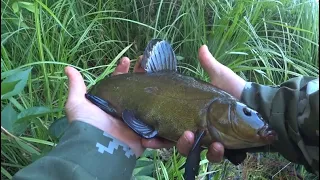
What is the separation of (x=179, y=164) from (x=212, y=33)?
827mm

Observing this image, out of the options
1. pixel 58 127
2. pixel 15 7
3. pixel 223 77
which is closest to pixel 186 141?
pixel 223 77

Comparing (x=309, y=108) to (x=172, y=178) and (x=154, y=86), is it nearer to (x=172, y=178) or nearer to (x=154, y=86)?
(x=154, y=86)

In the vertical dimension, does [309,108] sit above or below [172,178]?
above

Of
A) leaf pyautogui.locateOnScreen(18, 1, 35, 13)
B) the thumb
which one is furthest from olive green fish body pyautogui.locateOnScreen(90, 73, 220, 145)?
leaf pyautogui.locateOnScreen(18, 1, 35, 13)

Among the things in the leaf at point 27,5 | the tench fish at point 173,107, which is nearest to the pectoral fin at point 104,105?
the tench fish at point 173,107

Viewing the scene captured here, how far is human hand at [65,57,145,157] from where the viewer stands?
1560 mm

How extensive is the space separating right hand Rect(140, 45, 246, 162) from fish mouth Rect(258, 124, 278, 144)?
0.12 meters

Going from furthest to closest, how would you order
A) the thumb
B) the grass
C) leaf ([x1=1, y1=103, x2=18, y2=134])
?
1. the grass
2. the thumb
3. leaf ([x1=1, y1=103, x2=18, y2=134])

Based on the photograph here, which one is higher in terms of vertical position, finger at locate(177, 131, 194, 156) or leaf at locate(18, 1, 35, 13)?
leaf at locate(18, 1, 35, 13)

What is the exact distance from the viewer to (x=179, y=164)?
205cm

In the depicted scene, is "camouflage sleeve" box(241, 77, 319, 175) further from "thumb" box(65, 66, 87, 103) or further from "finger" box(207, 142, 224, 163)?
"thumb" box(65, 66, 87, 103)

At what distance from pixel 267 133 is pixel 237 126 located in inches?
3.0

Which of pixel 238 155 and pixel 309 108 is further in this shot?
pixel 238 155

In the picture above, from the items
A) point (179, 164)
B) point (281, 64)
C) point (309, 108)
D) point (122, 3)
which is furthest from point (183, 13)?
point (309, 108)
